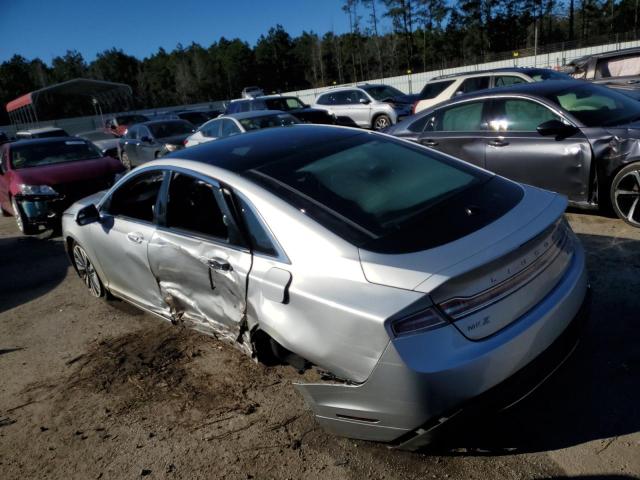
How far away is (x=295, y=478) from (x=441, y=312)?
113cm

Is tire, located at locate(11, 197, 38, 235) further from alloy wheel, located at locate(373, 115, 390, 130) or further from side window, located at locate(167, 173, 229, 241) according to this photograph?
alloy wheel, located at locate(373, 115, 390, 130)

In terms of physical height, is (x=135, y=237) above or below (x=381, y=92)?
below

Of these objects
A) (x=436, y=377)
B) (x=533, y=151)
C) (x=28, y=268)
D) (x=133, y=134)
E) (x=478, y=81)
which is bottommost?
(x=28, y=268)

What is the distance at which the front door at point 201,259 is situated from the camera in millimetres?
2947

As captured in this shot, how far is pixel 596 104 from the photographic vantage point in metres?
5.63

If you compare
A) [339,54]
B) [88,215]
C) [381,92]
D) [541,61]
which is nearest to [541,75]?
[381,92]

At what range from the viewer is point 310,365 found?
254cm

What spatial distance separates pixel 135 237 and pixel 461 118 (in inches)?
170

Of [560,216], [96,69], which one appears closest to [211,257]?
[560,216]

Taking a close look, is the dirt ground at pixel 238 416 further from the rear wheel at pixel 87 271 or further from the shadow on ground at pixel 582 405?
the rear wheel at pixel 87 271

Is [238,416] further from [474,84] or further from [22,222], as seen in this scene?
[474,84]

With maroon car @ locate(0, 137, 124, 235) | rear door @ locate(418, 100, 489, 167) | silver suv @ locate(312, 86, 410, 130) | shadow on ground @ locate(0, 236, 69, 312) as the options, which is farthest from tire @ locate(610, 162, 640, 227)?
silver suv @ locate(312, 86, 410, 130)

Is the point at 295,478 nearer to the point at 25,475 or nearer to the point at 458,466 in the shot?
the point at 458,466

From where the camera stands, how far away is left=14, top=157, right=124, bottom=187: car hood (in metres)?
8.33
